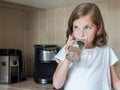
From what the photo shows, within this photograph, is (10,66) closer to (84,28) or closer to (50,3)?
(50,3)

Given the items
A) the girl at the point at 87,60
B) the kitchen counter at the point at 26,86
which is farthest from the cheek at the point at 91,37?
the kitchen counter at the point at 26,86

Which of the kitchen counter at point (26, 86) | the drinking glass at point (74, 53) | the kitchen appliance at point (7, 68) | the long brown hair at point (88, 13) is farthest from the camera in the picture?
the kitchen appliance at point (7, 68)

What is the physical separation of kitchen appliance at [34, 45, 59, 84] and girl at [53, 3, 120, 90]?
571 millimetres

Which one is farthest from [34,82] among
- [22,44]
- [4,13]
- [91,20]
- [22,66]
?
[91,20]

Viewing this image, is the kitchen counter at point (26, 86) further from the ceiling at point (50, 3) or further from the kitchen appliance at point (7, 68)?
the ceiling at point (50, 3)

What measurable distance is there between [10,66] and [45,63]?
219mm

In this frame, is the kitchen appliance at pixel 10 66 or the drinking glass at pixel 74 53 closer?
the drinking glass at pixel 74 53

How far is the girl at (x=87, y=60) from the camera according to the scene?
909 mm

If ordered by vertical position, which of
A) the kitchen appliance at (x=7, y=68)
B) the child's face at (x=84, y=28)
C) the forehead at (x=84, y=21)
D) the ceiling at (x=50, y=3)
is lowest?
the kitchen appliance at (x=7, y=68)

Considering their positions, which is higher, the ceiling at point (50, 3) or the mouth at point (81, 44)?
the ceiling at point (50, 3)

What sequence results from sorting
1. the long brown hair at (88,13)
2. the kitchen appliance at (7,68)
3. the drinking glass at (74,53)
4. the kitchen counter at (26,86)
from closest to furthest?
1. the drinking glass at (74,53)
2. the long brown hair at (88,13)
3. the kitchen counter at (26,86)
4. the kitchen appliance at (7,68)

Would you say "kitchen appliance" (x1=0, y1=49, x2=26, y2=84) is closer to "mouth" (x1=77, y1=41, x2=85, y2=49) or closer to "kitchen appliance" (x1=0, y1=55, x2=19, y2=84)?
"kitchen appliance" (x1=0, y1=55, x2=19, y2=84)

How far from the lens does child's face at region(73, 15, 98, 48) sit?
890mm

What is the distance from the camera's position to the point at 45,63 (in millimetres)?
1592
